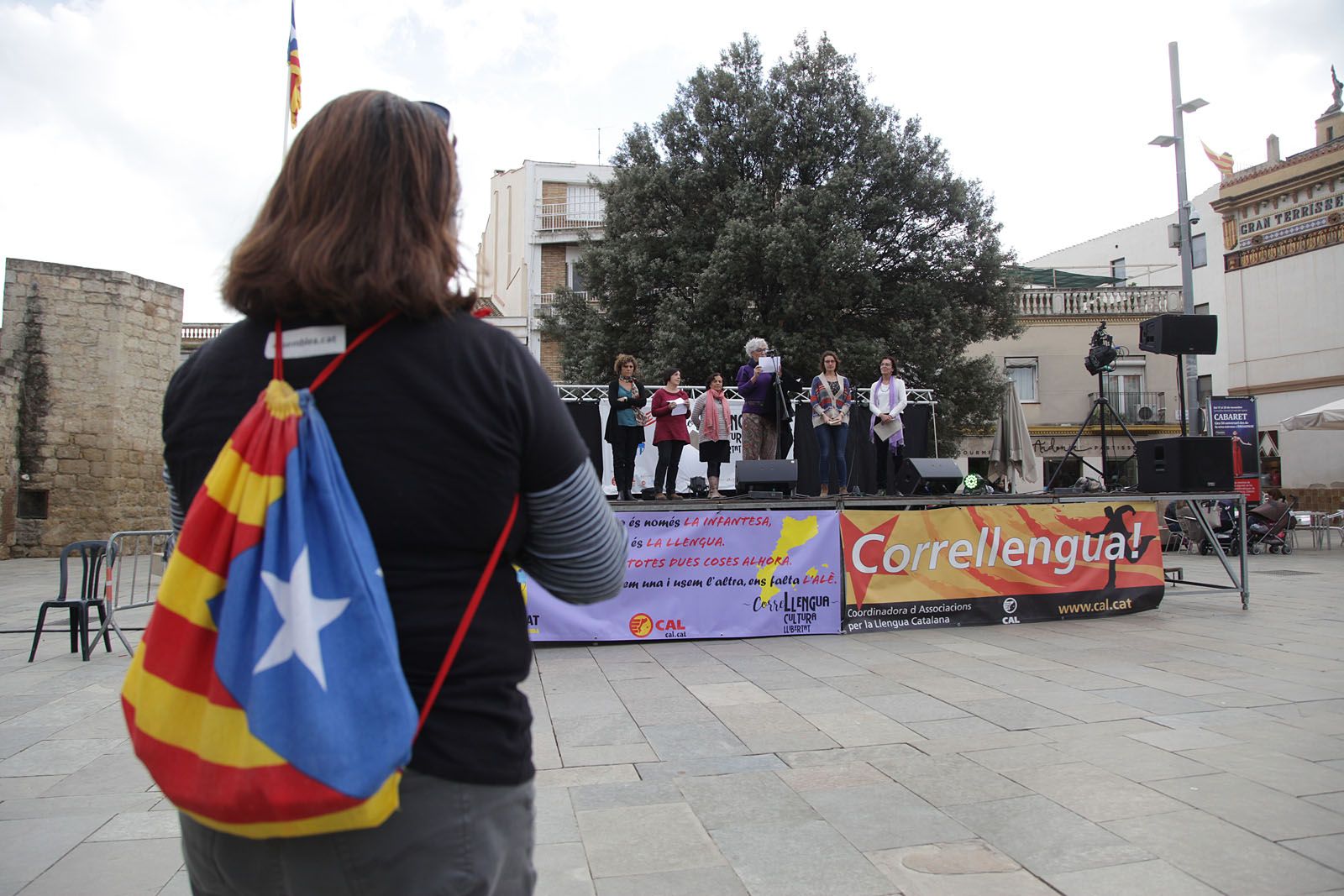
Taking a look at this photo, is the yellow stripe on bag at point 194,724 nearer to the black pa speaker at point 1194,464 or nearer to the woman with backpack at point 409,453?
the woman with backpack at point 409,453

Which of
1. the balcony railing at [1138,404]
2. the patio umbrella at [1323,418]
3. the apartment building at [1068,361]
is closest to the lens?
the patio umbrella at [1323,418]

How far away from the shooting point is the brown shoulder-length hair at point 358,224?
1154mm

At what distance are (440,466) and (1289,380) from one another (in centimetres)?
2634

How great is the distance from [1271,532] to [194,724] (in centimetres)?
1941

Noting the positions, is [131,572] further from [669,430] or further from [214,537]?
→ [214,537]

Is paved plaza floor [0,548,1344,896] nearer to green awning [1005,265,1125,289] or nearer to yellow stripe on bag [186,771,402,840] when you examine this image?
yellow stripe on bag [186,771,402,840]

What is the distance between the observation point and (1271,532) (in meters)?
16.5

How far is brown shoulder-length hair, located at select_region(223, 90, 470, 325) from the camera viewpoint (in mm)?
1154

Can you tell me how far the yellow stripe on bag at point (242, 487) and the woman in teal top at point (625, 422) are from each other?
8.64 m

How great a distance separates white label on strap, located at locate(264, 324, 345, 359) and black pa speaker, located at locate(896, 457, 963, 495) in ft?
28.1

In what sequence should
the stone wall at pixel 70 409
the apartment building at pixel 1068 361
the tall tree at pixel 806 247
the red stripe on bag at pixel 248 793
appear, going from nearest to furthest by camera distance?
the red stripe on bag at pixel 248 793 → the tall tree at pixel 806 247 → the stone wall at pixel 70 409 → the apartment building at pixel 1068 361

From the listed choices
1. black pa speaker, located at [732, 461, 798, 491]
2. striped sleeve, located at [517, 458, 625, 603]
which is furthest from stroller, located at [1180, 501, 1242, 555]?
striped sleeve, located at [517, 458, 625, 603]

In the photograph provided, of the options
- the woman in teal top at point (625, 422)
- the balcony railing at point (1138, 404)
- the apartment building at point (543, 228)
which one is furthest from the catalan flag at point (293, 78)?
the balcony railing at point (1138, 404)

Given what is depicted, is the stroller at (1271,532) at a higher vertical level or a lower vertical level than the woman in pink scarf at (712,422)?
lower
